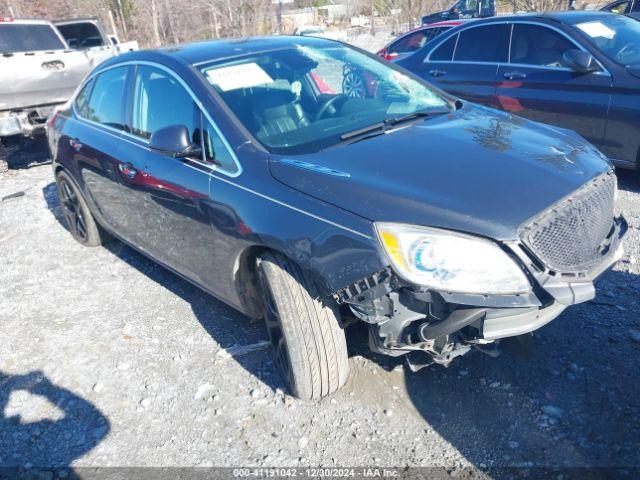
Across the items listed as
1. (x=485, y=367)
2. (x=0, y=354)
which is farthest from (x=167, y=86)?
(x=485, y=367)

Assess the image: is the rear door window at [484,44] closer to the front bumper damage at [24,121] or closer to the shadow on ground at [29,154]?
the front bumper damage at [24,121]

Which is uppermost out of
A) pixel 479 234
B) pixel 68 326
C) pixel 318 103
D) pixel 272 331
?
pixel 318 103

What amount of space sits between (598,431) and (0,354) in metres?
3.52

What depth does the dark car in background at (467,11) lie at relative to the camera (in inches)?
548

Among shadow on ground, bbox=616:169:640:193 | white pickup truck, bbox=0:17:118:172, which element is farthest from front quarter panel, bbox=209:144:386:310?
white pickup truck, bbox=0:17:118:172

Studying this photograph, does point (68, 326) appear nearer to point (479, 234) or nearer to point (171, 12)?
point (479, 234)

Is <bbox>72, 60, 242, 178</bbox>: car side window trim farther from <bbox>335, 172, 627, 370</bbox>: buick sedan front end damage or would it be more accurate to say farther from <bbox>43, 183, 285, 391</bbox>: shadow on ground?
<bbox>43, 183, 285, 391</bbox>: shadow on ground

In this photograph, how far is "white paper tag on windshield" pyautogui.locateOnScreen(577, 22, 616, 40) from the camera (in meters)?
5.22

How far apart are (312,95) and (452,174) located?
1192 millimetres

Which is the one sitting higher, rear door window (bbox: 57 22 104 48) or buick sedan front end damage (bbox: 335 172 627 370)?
rear door window (bbox: 57 22 104 48)

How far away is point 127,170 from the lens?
3629mm

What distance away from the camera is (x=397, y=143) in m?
2.77

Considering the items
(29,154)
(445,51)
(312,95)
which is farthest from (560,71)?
(29,154)

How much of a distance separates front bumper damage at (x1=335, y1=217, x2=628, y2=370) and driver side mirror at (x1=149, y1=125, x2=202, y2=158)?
122 centimetres
